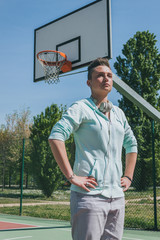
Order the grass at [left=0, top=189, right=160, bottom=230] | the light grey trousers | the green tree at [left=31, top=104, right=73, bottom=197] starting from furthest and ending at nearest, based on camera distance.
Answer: the green tree at [left=31, top=104, right=73, bottom=197], the grass at [left=0, top=189, right=160, bottom=230], the light grey trousers

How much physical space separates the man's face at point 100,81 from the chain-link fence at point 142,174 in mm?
5374

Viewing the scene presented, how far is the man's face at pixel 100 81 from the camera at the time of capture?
1937mm

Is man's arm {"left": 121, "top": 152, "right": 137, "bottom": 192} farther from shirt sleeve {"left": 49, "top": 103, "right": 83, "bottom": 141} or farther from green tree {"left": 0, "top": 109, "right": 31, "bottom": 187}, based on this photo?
green tree {"left": 0, "top": 109, "right": 31, "bottom": 187}

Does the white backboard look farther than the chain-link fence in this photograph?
No

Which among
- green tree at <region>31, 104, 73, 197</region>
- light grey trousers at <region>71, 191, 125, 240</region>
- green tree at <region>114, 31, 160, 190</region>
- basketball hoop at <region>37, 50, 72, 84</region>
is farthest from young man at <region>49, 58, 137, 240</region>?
green tree at <region>114, 31, 160, 190</region>

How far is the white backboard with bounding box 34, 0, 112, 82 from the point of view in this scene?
6609 millimetres

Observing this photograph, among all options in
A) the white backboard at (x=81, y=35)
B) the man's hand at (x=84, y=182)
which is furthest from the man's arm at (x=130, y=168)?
the white backboard at (x=81, y=35)

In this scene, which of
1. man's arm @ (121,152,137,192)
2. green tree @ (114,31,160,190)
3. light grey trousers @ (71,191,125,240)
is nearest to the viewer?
light grey trousers @ (71,191,125,240)

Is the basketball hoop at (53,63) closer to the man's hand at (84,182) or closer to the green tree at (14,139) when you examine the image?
the man's hand at (84,182)

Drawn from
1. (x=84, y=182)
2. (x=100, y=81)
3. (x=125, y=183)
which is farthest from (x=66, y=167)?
(x=100, y=81)

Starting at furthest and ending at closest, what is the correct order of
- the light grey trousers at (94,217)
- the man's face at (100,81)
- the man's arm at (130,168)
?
1. the man's arm at (130,168)
2. the man's face at (100,81)
3. the light grey trousers at (94,217)

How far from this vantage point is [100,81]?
1937 millimetres

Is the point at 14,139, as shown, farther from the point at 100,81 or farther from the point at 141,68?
the point at 100,81

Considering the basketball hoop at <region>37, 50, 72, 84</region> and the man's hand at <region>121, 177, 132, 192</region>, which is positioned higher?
the basketball hoop at <region>37, 50, 72, 84</region>
